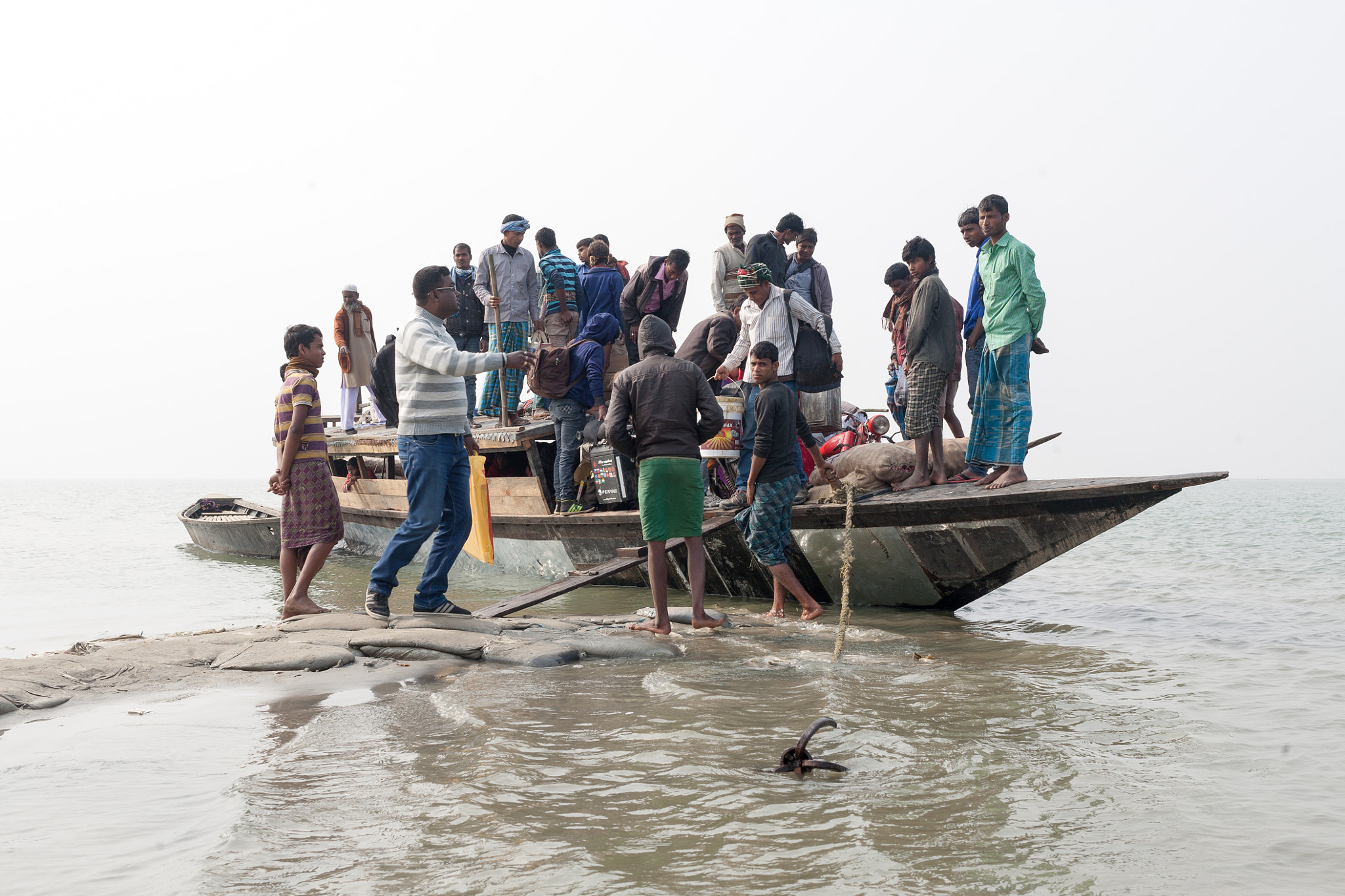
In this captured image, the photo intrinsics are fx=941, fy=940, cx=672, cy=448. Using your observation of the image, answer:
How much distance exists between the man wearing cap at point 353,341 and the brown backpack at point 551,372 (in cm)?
462

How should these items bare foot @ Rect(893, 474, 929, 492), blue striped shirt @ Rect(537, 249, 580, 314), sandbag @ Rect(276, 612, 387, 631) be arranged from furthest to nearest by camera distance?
blue striped shirt @ Rect(537, 249, 580, 314) → bare foot @ Rect(893, 474, 929, 492) → sandbag @ Rect(276, 612, 387, 631)

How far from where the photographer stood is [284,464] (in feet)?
19.3

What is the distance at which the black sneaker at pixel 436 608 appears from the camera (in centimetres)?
621

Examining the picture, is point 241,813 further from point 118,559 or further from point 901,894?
point 118,559

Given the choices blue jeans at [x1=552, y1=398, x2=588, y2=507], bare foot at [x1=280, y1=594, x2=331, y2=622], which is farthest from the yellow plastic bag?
bare foot at [x1=280, y1=594, x2=331, y2=622]

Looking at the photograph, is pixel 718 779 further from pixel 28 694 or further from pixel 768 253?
pixel 768 253

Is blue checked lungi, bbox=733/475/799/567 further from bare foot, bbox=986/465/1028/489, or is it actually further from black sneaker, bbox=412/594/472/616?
black sneaker, bbox=412/594/472/616

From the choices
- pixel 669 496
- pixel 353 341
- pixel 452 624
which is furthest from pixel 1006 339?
pixel 353 341

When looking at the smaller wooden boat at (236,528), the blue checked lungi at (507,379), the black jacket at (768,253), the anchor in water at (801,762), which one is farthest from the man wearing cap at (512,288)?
the anchor in water at (801,762)

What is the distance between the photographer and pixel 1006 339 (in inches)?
279

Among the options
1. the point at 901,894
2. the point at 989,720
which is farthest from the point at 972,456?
the point at 901,894

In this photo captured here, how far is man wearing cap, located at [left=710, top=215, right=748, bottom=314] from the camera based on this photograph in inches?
364

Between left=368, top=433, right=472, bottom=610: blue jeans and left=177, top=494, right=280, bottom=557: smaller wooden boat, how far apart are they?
9572mm

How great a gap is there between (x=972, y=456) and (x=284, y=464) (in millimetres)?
5158
